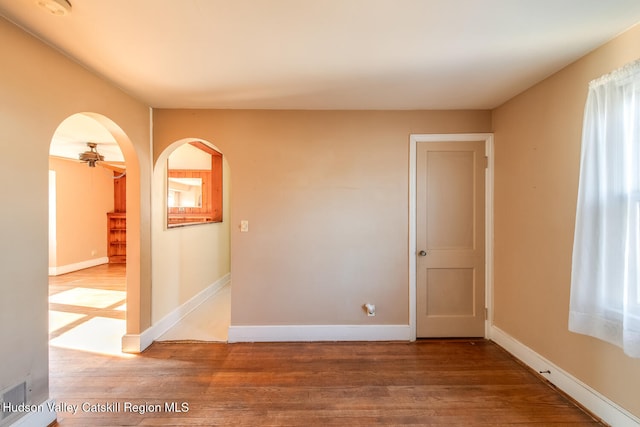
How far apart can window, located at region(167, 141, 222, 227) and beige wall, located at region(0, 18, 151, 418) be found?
8.58 ft

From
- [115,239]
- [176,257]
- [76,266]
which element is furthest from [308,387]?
[115,239]

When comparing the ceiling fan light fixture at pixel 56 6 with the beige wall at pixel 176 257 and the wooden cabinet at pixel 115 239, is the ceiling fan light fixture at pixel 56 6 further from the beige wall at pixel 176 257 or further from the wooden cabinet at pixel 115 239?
the wooden cabinet at pixel 115 239

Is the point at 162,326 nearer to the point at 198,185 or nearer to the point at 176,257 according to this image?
the point at 176,257

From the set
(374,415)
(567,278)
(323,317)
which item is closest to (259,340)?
(323,317)

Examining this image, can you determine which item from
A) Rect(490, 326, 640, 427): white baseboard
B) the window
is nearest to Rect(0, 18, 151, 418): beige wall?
the window

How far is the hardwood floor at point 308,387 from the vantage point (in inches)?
70.0

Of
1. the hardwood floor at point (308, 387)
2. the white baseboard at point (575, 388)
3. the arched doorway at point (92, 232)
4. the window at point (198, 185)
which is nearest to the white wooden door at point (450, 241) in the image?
the hardwood floor at point (308, 387)

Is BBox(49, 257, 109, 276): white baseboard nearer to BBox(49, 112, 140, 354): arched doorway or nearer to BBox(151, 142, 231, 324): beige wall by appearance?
BBox(49, 112, 140, 354): arched doorway

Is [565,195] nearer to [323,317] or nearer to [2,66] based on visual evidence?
[323,317]

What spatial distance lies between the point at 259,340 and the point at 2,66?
2717mm

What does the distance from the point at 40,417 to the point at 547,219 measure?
373cm

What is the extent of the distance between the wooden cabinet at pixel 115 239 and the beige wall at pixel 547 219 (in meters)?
7.76

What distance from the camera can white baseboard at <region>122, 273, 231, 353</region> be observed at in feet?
8.44

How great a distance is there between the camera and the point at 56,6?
1343mm
